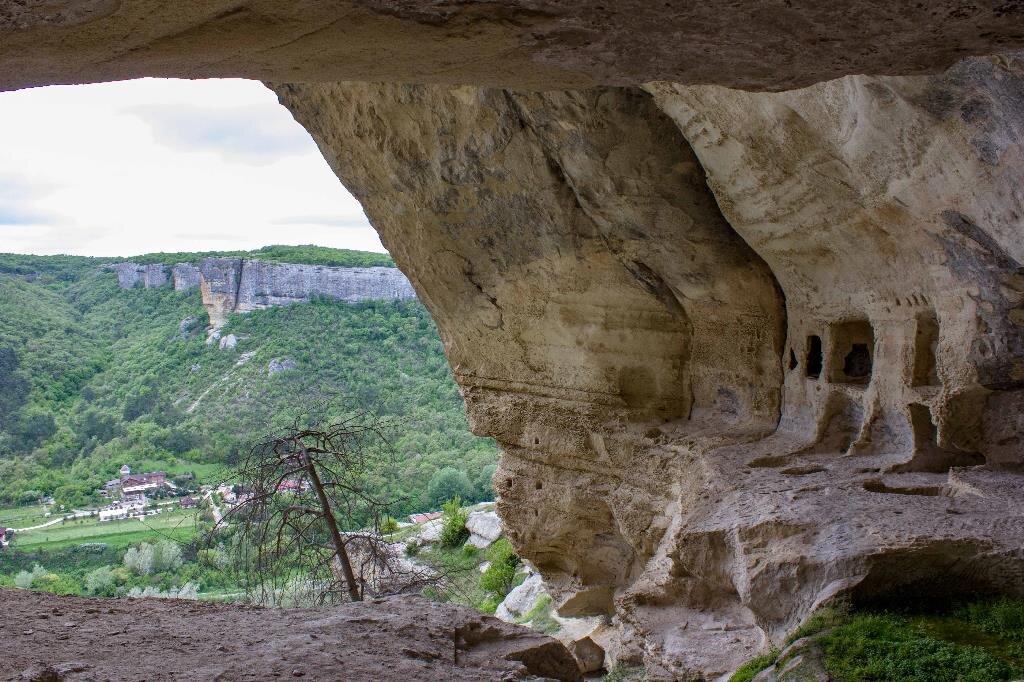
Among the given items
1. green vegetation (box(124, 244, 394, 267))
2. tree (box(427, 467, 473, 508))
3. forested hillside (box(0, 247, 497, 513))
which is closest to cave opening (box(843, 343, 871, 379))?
forested hillside (box(0, 247, 497, 513))

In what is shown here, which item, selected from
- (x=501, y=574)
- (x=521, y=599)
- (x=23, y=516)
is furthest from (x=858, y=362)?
(x=23, y=516)

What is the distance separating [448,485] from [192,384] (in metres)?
7.90

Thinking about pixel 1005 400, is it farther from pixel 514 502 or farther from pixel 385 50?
pixel 514 502

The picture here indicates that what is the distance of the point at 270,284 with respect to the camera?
90.4ft

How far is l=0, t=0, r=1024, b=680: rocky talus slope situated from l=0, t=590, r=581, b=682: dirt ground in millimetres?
1574

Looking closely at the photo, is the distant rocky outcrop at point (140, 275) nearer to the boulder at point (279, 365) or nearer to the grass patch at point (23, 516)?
the boulder at point (279, 365)

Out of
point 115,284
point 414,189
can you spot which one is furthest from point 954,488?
point 115,284

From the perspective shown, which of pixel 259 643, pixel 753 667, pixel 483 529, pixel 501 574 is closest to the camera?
pixel 259 643

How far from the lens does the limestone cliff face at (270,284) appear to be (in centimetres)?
2723

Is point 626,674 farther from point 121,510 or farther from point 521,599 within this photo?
point 121,510

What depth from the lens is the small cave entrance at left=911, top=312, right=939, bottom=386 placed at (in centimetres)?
596

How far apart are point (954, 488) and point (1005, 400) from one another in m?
0.72

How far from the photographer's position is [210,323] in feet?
88.2

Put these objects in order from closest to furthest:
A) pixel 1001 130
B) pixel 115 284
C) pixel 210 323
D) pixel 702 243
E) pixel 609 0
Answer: pixel 609 0 < pixel 1001 130 < pixel 702 243 < pixel 210 323 < pixel 115 284
